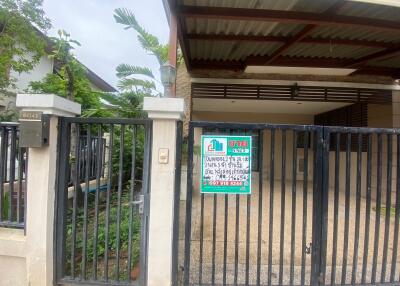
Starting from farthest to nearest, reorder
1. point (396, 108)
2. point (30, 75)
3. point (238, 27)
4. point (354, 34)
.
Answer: point (30, 75)
point (396, 108)
point (354, 34)
point (238, 27)

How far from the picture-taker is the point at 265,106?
9.82 m

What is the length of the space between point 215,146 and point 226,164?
232mm

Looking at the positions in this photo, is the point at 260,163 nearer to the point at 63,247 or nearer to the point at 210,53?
the point at 63,247

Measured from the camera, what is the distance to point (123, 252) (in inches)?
158

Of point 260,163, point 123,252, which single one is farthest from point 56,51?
point 260,163

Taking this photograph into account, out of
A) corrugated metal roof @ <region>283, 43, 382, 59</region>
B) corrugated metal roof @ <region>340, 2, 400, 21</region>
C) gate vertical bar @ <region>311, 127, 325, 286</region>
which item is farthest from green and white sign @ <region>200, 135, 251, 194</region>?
corrugated metal roof @ <region>283, 43, 382, 59</region>

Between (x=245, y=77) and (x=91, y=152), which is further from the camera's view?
(x=245, y=77)

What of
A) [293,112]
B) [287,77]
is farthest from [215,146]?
[293,112]

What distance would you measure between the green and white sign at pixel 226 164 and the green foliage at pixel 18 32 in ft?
22.0

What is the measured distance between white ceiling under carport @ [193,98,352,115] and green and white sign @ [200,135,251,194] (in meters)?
5.84

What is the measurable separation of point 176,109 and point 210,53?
4867 millimetres

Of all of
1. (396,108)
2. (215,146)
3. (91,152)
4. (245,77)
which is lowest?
(91,152)

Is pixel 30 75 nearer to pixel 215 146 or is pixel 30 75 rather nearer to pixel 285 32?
pixel 285 32

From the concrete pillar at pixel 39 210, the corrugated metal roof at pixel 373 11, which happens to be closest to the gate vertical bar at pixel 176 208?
the concrete pillar at pixel 39 210
